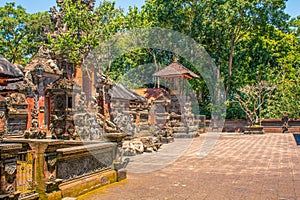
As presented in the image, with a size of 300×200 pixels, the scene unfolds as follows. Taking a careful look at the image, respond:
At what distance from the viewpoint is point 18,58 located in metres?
36.8

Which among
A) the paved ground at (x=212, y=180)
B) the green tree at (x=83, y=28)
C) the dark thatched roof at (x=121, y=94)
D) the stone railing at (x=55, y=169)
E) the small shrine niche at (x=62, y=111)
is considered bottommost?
the paved ground at (x=212, y=180)

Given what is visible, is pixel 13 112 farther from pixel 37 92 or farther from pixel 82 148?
pixel 82 148

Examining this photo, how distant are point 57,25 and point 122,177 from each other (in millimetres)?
22828

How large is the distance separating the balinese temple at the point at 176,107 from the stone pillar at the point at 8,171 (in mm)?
16727

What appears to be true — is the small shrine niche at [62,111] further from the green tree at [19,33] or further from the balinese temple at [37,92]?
the green tree at [19,33]

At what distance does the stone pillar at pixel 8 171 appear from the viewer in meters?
4.93

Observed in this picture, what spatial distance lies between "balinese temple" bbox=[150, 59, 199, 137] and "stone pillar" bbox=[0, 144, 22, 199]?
54.9 ft

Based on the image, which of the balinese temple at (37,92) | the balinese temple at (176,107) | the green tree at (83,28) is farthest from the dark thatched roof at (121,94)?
the balinese temple at (37,92)

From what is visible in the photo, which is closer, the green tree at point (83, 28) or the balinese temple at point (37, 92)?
the balinese temple at point (37, 92)

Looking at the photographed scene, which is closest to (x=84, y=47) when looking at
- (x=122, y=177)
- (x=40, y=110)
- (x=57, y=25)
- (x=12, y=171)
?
(x=57, y=25)

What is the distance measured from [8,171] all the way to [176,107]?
2228cm

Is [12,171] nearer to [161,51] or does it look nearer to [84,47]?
[84,47]

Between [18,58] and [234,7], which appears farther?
[18,58]

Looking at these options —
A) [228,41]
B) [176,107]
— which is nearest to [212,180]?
[176,107]
